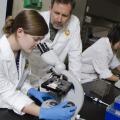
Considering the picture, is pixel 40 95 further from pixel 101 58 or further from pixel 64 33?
pixel 101 58

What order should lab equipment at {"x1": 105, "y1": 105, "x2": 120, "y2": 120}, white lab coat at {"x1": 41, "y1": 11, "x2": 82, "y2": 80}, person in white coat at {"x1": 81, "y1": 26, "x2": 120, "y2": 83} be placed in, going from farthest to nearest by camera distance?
person in white coat at {"x1": 81, "y1": 26, "x2": 120, "y2": 83} → white lab coat at {"x1": 41, "y1": 11, "x2": 82, "y2": 80} → lab equipment at {"x1": 105, "y1": 105, "x2": 120, "y2": 120}

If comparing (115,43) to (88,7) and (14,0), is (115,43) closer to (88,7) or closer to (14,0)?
(14,0)

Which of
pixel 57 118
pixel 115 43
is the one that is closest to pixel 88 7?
pixel 115 43

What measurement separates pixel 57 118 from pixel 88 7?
2767 mm

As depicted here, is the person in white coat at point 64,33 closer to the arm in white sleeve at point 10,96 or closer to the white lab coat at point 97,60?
the white lab coat at point 97,60

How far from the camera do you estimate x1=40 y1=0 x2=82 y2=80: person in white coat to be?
173 cm

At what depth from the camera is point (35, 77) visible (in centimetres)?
177

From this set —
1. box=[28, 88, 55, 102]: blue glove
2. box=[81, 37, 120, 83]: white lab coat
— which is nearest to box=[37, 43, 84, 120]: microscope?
box=[28, 88, 55, 102]: blue glove

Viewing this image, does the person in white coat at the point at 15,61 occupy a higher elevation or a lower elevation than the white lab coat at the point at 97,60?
higher

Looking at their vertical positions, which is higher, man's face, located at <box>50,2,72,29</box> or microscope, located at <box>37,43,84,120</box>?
man's face, located at <box>50,2,72,29</box>

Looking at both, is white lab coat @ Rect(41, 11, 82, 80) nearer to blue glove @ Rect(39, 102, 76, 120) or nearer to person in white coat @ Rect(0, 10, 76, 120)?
person in white coat @ Rect(0, 10, 76, 120)

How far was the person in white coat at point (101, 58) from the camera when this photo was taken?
2219mm

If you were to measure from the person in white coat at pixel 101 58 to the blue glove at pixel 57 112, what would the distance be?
1.02 metres

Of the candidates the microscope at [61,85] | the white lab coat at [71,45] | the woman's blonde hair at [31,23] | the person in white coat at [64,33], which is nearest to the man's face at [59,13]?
the person in white coat at [64,33]
